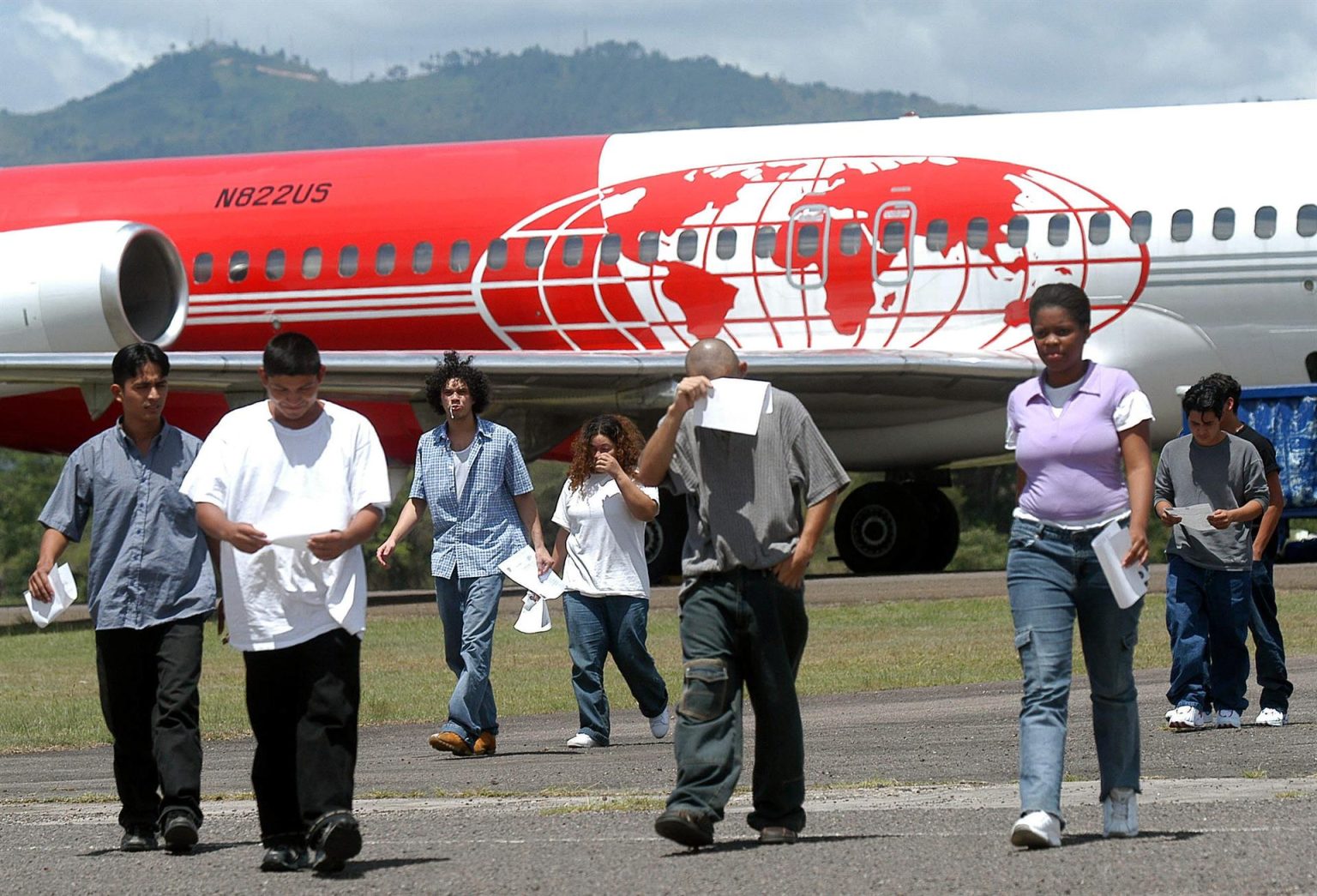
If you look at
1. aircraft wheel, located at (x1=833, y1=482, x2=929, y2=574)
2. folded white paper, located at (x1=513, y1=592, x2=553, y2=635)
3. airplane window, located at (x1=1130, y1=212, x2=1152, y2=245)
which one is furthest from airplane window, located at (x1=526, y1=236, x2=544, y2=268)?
folded white paper, located at (x1=513, y1=592, x2=553, y2=635)

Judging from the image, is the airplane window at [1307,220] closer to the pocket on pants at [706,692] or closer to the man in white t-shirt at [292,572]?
the pocket on pants at [706,692]

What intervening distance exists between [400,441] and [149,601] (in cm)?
1580

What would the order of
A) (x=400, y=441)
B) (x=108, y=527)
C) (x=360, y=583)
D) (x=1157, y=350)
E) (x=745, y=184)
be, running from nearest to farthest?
(x=360, y=583) < (x=108, y=527) < (x=1157, y=350) < (x=745, y=184) < (x=400, y=441)

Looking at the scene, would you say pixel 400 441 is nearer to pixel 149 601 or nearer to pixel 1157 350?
pixel 1157 350

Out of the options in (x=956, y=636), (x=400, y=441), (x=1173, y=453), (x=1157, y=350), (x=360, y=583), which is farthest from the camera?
(x=400, y=441)

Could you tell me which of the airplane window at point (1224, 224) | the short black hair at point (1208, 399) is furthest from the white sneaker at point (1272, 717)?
the airplane window at point (1224, 224)

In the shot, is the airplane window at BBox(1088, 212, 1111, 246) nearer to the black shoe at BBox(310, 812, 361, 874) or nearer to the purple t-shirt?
the purple t-shirt

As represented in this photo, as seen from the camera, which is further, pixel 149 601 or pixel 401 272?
pixel 401 272

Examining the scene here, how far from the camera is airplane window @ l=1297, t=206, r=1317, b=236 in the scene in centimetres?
1919

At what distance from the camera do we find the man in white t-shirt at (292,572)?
22.8ft

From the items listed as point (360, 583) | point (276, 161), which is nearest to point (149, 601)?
point (360, 583)

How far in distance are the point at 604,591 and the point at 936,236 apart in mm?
10571

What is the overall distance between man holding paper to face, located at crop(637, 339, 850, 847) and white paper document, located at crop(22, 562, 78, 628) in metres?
2.20

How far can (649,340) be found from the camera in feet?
70.5
